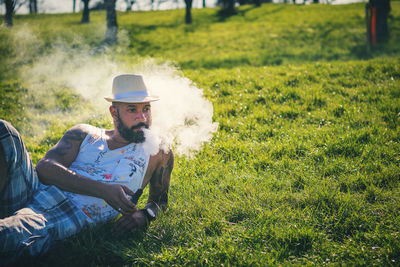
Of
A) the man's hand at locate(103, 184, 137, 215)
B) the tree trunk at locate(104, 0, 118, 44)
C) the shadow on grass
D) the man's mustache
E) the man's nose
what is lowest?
the shadow on grass

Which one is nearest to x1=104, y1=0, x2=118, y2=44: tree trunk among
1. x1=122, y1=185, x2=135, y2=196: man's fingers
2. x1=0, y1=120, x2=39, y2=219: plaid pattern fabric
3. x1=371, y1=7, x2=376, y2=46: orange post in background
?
x1=371, y1=7, x2=376, y2=46: orange post in background

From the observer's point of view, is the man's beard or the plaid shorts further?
the man's beard

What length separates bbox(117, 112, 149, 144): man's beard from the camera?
10.3ft

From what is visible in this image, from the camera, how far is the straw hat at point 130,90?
3096mm

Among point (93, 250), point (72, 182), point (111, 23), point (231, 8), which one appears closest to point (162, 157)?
point (72, 182)

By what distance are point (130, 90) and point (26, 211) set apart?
5.14 ft

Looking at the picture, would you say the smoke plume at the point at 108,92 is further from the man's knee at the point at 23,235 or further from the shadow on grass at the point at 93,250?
the man's knee at the point at 23,235

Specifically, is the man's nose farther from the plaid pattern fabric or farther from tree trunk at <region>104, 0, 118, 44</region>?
tree trunk at <region>104, 0, 118, 44</region>

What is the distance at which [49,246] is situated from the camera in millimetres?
2506

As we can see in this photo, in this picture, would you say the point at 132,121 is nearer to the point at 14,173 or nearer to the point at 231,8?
the point at 14,173

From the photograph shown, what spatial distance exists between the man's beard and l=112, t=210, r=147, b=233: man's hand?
0.81m

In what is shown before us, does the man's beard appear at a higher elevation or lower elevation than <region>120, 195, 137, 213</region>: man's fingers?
higher

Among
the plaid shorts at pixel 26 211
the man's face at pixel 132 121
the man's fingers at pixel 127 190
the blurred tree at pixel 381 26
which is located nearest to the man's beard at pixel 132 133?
the man's face at pixel 132 121

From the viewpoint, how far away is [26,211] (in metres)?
2.50
